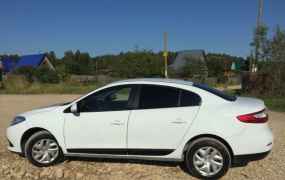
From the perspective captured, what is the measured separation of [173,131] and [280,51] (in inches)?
548

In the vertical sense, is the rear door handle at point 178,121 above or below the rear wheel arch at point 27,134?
above

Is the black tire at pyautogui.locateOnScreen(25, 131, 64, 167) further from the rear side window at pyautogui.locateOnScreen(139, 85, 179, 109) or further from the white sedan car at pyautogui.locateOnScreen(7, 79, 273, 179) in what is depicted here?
the rear side window at pyautogui.locateOnScreen(139, 85, 179, 109)

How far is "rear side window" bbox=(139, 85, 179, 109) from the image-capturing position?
182 inches

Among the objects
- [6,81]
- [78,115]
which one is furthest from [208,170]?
[6,81]

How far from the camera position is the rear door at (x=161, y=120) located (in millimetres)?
4469

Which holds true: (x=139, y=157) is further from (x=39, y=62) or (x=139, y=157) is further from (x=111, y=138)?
(x=39, y=62)

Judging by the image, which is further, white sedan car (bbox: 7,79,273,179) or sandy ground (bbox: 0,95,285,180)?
sandy ground (bbox: 0,95,285,180)

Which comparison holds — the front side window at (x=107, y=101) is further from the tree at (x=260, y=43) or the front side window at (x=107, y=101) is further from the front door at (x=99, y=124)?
the tree at (x=260, y=43)

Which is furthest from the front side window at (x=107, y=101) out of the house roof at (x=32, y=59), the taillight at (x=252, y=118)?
the house roof at (x=32, y=59)

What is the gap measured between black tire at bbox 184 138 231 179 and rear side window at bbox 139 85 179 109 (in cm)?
70

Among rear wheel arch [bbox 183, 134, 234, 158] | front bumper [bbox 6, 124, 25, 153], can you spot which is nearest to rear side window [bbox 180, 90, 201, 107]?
rear wheel arch [bbox 183, 134, 234, 158]

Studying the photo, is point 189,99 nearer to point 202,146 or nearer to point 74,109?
point 202,146

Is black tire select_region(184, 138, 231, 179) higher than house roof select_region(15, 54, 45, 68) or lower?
lower

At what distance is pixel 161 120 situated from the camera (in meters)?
4.50
